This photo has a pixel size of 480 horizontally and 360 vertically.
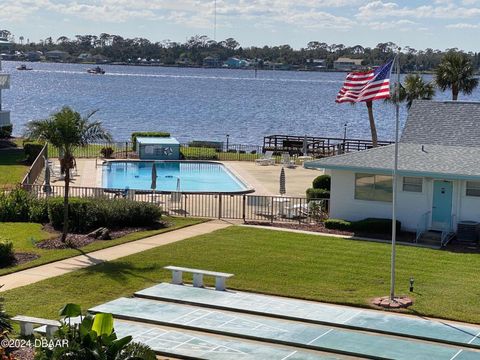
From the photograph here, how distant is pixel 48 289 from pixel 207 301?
4.31 meters

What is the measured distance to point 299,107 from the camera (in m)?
164

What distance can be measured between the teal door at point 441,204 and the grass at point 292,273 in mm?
3511

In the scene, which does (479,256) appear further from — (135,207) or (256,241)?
(135,207)

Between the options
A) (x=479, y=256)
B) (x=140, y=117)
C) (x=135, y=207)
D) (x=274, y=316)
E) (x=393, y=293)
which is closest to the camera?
(x=274, y=316)

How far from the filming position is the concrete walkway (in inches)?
957

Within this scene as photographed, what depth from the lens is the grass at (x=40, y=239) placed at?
26.6m

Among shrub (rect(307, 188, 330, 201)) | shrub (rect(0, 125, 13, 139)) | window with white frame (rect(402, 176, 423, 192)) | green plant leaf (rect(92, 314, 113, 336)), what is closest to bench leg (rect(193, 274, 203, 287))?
green plant leaf (rect(92, 314, 113, 336))

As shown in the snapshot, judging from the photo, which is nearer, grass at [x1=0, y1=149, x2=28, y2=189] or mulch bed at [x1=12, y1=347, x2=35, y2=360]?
mulch bed at [x1=12, y1=347, x2=35, y2=360]

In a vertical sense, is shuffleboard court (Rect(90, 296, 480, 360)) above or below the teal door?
below

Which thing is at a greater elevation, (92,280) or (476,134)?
(476,134)

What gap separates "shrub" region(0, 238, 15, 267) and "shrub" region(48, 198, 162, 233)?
534 centimetres

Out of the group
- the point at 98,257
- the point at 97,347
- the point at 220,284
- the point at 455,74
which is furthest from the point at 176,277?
the point at 455,74

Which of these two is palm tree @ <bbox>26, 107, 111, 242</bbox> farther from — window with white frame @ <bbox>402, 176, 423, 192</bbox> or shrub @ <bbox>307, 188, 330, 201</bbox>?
window with white frame @ <bbox>402, 176, 423, 192</bbox>

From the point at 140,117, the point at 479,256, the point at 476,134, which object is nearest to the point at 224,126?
the point at 140,117
